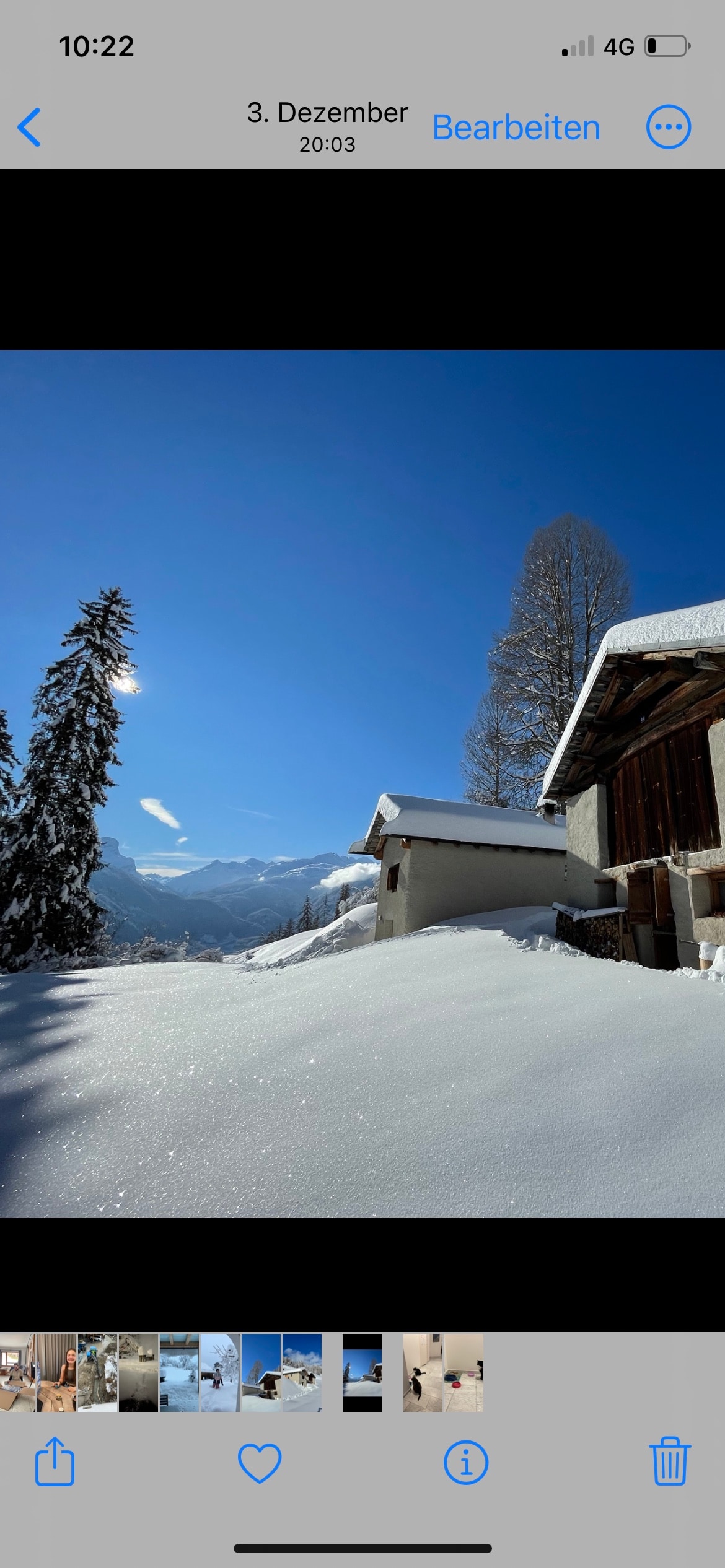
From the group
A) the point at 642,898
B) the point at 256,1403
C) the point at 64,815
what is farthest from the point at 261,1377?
the point at 64,815

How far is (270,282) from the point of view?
61.5 inches

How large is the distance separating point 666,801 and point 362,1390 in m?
5.19

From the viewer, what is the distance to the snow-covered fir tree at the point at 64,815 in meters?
12.1

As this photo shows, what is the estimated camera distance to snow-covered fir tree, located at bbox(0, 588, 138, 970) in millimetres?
12078

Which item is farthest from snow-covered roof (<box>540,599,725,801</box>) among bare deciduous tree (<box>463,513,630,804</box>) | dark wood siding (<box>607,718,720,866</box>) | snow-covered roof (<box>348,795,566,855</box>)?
bare deciduous tree (<box>463,513,630,804</box>)

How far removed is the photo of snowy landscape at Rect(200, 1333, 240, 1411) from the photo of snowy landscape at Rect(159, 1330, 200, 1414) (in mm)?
13

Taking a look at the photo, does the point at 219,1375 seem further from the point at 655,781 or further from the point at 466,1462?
the point at 655,781

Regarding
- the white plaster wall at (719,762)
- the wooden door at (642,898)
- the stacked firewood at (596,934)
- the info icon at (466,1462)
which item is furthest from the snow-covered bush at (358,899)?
the info icon at (466,1462)

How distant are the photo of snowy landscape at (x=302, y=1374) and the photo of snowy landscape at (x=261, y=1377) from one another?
1 cm

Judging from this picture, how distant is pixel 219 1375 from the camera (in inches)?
44.3

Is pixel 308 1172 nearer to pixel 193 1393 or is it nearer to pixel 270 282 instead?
pixel 193 1393

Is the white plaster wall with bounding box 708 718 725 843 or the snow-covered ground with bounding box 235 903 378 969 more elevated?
the white plaster wall with bounding box 708 718 725 843
